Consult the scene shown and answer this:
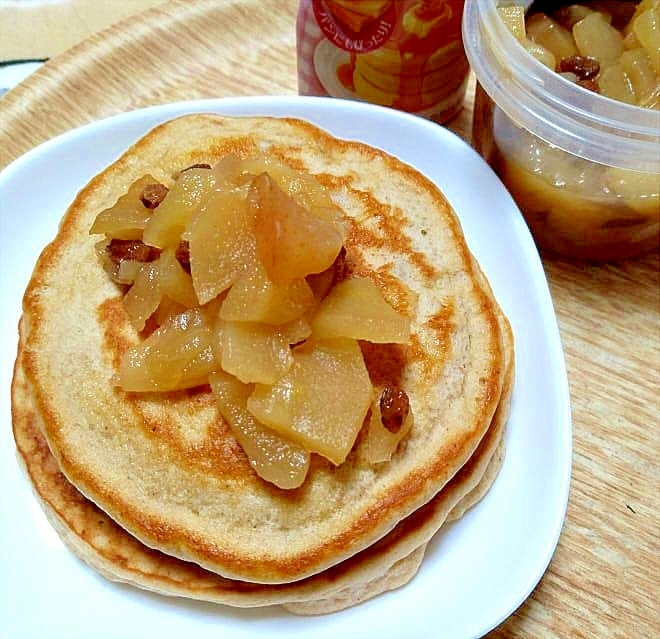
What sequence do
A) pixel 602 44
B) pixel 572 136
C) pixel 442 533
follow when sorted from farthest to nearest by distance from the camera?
pixel 602 44 → pixel 572 136 → pixel 442 533

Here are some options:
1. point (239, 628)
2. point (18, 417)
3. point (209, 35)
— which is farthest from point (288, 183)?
point (209, 35)

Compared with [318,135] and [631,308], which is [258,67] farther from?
[631,308]

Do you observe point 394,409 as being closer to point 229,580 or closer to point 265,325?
point 265,325

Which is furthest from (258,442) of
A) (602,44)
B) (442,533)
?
(602,44)

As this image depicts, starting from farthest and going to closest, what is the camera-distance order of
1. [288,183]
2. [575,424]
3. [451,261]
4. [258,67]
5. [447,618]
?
[258,67] < [575,424] < [451,261] < [288,183] < [447,618]

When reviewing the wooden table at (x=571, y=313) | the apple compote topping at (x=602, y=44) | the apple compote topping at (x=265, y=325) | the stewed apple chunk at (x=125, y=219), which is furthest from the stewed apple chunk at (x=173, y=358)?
the apple compote topping at (x=602, y=44)
